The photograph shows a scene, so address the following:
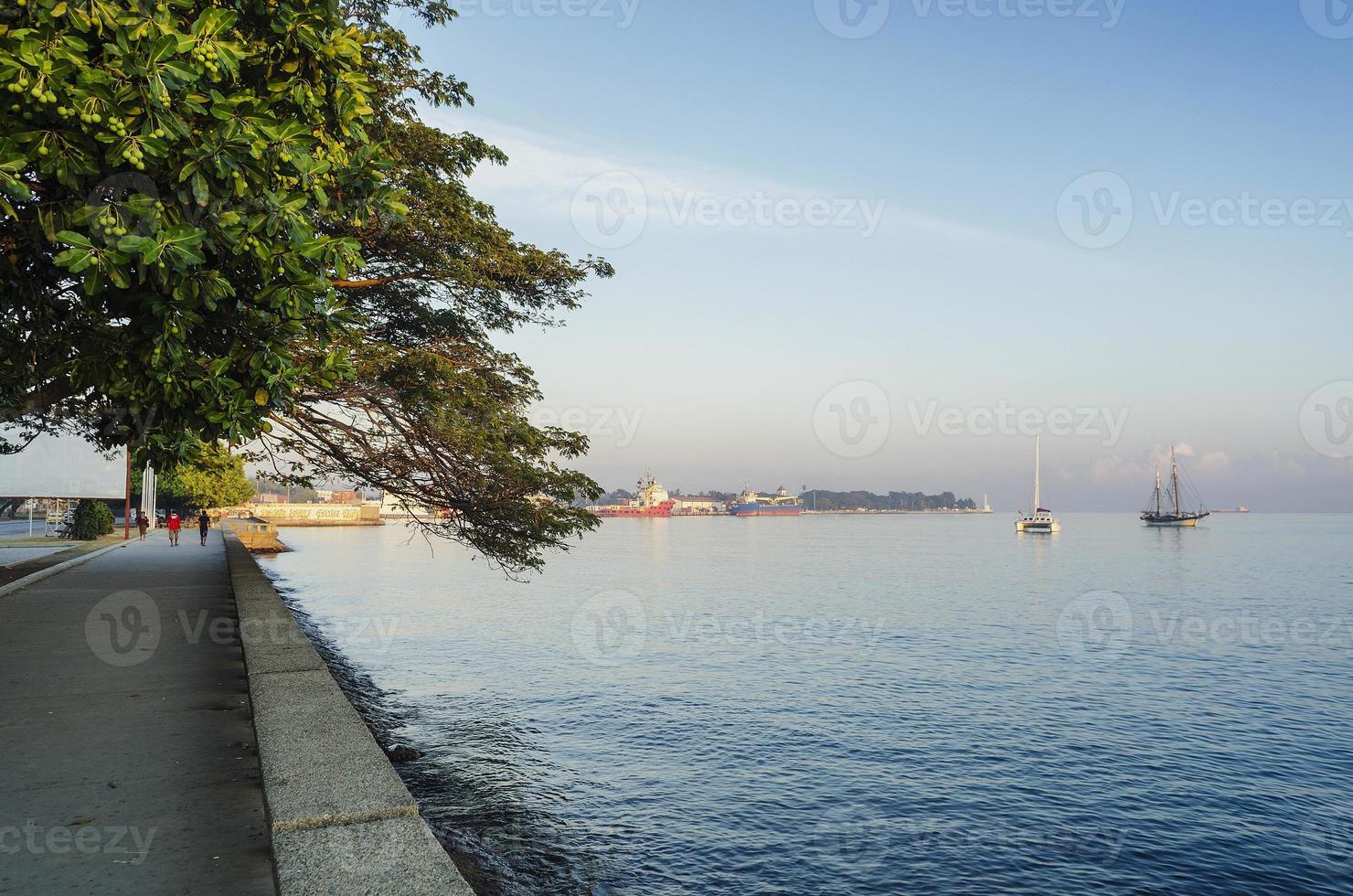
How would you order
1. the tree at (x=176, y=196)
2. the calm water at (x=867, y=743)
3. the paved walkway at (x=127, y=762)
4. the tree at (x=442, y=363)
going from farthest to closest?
the tree at (x=442, y=363) < the calm water at (x=867, y=743) < the tree at (x=176, y=196) < the paved walkway at (x=127, y=762)

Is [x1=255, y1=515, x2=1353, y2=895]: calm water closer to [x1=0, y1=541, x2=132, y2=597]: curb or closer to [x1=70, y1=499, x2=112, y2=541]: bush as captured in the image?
[x1=0, y1=541, x2=132, y2=597]: curb

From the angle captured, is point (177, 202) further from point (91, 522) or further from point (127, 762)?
point (91, 522)

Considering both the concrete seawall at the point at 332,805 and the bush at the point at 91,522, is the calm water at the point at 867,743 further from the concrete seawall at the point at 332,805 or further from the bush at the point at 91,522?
the bush at the point at 91,522

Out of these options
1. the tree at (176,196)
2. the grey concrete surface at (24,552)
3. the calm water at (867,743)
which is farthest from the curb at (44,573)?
the tree at (176,196)

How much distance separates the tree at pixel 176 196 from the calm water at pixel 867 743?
235 inches

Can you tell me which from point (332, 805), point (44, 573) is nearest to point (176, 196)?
point (332, 805)

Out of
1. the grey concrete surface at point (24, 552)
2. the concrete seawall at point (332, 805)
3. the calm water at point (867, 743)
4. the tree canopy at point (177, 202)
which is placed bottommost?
the calm water at point (867, 743)

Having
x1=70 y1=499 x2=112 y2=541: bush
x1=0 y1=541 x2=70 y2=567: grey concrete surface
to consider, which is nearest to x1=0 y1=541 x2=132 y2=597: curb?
x1=0 y1=541 x2=70 y2=567: grey concrete surface

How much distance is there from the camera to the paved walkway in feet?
15.9

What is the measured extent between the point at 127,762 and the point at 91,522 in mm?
42203

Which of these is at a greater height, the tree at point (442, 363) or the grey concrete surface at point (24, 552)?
the tree at point (442, 363)

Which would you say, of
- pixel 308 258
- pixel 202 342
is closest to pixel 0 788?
pixel 202 342

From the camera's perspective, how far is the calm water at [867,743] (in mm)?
11148

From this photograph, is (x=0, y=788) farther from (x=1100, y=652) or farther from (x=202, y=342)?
(x=1100, y=652)
